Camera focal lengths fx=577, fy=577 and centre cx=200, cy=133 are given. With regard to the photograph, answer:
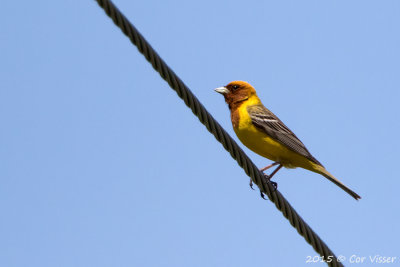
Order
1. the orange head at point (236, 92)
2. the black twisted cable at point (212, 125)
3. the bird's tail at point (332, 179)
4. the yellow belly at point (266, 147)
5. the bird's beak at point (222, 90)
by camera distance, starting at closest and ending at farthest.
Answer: the black twisted cable at point (212, 125) < the bird's tail at point (332, 179) < the yellow belly at point (266, 147) < the orange head at point (236, 92) < the bird's beak at point (222, 90)

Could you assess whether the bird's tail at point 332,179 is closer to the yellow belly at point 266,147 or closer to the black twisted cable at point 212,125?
the yellow belly at point 266,147

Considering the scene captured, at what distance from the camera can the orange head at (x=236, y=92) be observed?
861 cm

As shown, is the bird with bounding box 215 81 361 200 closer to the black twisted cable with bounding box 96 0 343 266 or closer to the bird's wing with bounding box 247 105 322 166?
the bird's wing with bounding box 247 105 322 166

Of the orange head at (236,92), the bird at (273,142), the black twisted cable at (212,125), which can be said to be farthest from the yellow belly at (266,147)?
the black twisted cable at (212,125)

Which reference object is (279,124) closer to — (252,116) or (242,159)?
(252,116)

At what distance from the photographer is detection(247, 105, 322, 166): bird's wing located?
25.2 feet

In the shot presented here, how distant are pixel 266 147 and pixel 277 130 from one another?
1.10ft

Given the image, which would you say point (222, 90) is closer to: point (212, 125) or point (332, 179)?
point (332, 179)

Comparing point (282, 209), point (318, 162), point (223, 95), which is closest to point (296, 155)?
point (318, 162)

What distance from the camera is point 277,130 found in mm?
7816

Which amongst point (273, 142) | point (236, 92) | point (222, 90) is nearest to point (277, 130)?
point (273, 142)

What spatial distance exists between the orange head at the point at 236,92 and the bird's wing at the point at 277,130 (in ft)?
1.65

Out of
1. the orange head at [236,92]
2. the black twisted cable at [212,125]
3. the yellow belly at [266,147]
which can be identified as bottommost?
the black twisted cable at [212,125]

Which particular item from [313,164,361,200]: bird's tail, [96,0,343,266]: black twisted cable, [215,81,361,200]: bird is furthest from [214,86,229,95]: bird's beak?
[96,0,343,266]: black twisted cable
